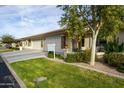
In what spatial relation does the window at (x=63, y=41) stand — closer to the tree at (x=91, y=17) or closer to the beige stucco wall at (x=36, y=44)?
the beige stucco wall at (x=36, y=44)

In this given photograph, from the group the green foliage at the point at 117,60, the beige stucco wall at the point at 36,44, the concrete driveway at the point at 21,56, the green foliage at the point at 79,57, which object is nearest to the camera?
the green foliage at the point at 117,60

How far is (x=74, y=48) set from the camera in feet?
75.5

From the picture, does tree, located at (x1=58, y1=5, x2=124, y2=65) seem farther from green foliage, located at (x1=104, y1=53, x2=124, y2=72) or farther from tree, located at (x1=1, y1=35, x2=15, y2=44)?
tree, located at (x1=1, y1=35, x2=15, y2=44)

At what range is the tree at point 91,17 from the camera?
12.5 m

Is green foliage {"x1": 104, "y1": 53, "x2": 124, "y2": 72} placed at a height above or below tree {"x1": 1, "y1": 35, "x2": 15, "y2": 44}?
below

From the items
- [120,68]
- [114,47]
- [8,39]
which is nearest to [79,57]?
[114,47]

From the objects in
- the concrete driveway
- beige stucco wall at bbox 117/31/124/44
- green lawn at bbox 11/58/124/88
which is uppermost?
beige stucco wall at bbox 117/31/124/44

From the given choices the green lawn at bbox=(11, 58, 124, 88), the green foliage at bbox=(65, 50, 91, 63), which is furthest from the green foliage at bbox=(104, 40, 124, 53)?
the green lawn at bbox=(11, 58, 124, 88)

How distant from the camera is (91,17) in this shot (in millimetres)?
14195

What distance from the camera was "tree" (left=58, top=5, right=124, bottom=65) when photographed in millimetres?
12484

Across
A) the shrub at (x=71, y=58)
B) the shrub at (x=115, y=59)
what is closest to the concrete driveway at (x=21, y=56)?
the shrub at (x=71, y=58)
